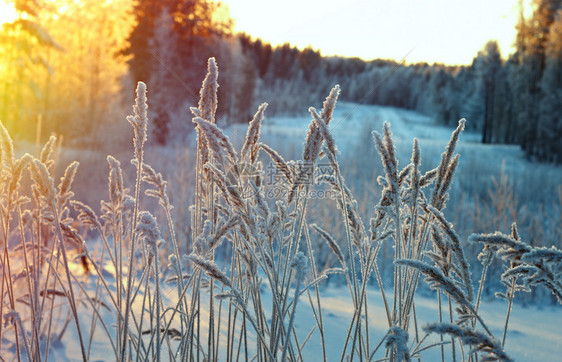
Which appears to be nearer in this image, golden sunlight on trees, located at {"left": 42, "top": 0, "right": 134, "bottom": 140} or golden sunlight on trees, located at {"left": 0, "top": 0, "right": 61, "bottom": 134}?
golden sunlight on trees, located at {"left": 0, "top": 0, "right": 61, "bottom": 134}

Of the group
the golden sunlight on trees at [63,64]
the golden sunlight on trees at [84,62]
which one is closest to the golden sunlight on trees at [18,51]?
the golden sunlight on trees at [63,64]

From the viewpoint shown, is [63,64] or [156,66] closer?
[63,64]

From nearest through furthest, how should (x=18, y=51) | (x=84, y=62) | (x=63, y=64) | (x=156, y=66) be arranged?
(x=18, y=51) < (x=84, y=62) < (x=63, y=64) < (x=156, y=66)

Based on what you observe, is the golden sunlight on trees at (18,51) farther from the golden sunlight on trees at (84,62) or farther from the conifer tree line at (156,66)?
the golden sunlight on trees at (84,62)

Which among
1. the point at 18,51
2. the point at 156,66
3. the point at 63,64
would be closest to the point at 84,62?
the point at 63,64

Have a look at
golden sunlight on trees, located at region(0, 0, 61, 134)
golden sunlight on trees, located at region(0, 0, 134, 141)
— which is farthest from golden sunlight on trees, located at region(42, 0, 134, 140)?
golden sunlight on trees, located at region(0, 0, 61, 134)

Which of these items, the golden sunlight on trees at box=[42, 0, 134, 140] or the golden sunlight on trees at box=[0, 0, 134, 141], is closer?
the golden sunlight on trees at box=[0, 0, 134, 141]

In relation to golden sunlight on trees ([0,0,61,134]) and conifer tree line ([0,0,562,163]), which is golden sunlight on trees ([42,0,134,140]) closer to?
conifer tree line ([0,0,562,163])

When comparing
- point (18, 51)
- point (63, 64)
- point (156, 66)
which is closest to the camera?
point (18, 51)

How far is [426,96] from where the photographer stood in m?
34.3

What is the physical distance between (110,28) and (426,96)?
25416 millimetres

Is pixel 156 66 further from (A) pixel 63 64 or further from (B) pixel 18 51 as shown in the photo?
(B) pixel 18 51

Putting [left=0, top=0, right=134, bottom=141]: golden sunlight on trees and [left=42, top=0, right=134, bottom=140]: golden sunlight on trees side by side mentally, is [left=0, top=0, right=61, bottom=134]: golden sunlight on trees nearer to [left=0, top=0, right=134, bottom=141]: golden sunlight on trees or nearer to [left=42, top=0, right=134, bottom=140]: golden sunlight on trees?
[left=0, top=0, right=134, bottom=141]: golden sunlight on trees

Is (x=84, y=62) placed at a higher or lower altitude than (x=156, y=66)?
lower
